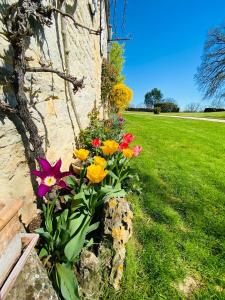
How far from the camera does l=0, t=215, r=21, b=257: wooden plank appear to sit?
124 cm

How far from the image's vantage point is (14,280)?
1251 mm

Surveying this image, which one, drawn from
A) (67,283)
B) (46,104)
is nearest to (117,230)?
(67,283)

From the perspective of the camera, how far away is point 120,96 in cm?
1209

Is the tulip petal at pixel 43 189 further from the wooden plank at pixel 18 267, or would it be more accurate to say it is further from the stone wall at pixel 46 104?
the stone wall at pixel 46 104

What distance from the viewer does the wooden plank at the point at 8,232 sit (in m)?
1.24

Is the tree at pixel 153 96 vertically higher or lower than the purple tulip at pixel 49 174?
lower

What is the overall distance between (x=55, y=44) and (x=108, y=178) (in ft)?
6.16

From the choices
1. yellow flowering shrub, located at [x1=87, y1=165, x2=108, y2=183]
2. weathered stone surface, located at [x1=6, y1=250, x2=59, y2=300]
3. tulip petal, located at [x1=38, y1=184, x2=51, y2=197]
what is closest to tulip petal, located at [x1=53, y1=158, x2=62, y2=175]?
tulip petal, located at [x1=38, y1=184, x2=51, y2=197]

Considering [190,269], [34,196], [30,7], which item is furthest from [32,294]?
[30,7]

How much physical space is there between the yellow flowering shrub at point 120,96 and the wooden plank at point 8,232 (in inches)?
434

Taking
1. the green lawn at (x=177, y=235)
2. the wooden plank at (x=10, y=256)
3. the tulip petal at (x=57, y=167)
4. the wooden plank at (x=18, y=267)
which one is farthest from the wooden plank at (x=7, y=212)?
the green lawn at (x=177, y=235)

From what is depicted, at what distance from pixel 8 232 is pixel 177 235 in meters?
1.90

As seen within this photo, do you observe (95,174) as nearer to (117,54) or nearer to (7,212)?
(7,212)

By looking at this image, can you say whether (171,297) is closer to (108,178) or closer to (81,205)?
(81,205)
